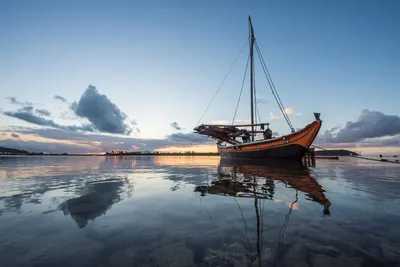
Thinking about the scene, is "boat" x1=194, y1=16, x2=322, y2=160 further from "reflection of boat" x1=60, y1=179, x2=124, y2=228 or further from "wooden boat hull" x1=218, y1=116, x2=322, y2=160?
A: "reflection of boat" x1=60, y1=179, x2=124, y2=228

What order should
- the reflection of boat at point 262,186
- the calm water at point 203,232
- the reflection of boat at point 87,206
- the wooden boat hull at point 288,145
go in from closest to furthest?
the calm water at point 203,232 → the reflection of boat at point 87,206 → the reflection of boat at point 262,186 → the wooden boat hull at point 288,145

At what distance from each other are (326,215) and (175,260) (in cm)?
332

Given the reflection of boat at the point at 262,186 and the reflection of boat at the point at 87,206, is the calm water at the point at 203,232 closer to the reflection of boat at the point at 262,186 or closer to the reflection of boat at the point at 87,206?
the reflection of boat at the point at 87,206

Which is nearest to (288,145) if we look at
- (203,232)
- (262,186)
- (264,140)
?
(264,140)

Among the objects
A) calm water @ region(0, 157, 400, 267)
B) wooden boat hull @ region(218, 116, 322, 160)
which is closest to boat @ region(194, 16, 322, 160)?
wooden boat hull @ region(218, 116, 322, 160)

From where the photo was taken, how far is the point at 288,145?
75.8 feet

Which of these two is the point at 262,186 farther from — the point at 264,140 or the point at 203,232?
the point at 264,140

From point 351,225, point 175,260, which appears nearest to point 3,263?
point 175,260

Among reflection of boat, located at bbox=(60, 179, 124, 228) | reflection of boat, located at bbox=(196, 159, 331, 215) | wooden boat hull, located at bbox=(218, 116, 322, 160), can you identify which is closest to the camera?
reflection of boat, located at bbox=(60, 179, 124, 228)

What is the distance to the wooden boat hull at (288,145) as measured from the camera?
70.2ft

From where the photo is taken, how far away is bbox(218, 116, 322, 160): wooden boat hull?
A: 2141cm

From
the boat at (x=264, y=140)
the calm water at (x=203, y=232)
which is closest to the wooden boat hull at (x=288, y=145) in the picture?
the boat at (x=264, y=140)

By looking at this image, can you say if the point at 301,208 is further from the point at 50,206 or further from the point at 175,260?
the point at 50,206

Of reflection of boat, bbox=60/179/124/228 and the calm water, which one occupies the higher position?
reflection of boat, bbox=60/179/124/228
